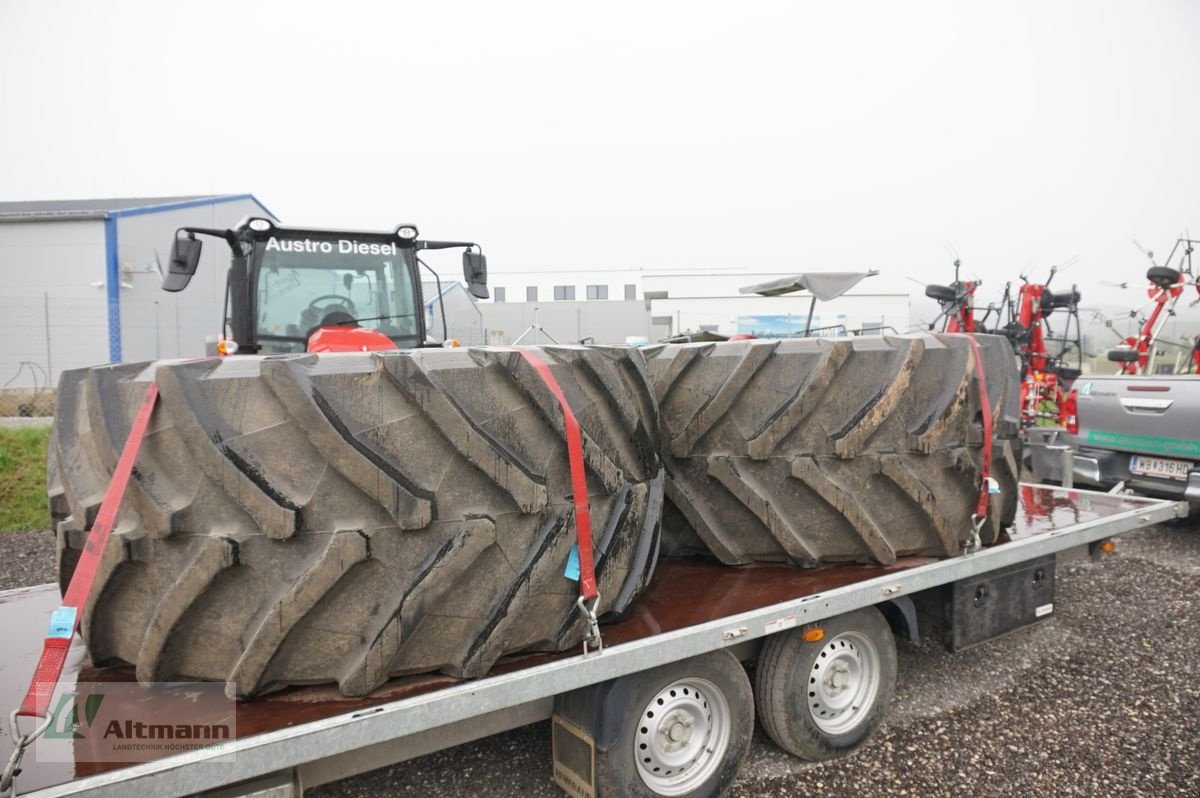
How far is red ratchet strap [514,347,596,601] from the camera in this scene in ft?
8.61

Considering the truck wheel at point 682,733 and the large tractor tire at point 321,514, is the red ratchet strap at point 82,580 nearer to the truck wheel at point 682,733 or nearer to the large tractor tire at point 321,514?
the large tractor tire at point 321,514

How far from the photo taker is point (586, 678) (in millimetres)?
2650

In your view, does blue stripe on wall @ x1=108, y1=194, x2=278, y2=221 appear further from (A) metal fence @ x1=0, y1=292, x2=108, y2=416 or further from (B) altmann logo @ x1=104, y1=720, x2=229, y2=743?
(B) altmann logo @ x1=104, y1=720, x2=229, y2=743

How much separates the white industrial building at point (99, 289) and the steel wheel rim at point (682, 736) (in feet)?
46.8

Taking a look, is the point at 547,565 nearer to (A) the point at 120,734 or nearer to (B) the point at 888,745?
(A) the point at 120,734

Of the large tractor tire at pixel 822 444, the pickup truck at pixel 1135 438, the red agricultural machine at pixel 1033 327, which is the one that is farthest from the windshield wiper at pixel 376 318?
the red agricultural machine at pixel 1033 327

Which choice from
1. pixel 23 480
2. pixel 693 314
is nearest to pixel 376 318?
pixel 23 480

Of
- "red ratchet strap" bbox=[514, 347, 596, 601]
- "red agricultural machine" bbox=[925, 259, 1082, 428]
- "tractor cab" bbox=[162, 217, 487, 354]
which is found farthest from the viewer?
"red agricultural machine" bbox=[925, 259, 1082, 428]

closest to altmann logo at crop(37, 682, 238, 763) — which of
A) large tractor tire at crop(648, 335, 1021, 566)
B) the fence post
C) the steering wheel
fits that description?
large tractor tire at crop(648, 335, 1021, 566)

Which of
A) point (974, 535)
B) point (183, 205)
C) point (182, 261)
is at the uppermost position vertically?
point (183, 205)

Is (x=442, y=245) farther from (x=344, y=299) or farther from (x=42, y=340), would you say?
(x=42, y=340)

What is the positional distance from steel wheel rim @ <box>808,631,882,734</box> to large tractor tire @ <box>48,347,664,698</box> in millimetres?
1592

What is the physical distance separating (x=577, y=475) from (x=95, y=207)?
22.9 m

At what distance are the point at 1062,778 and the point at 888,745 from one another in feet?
2.40
